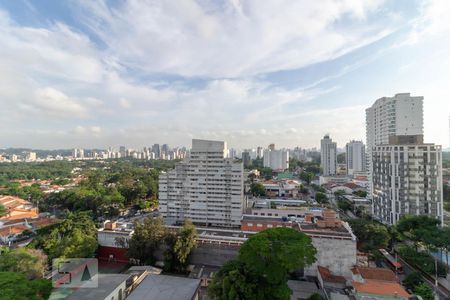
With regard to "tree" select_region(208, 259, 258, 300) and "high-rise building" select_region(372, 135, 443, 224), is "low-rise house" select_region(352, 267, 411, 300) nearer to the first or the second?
"tree" select_region(208, 259, 258, 300)

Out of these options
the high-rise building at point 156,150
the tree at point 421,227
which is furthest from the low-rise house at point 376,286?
the high-rise building at point 156,150

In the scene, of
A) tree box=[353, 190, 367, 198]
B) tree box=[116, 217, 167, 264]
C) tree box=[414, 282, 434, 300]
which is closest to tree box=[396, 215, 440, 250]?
tree box=[414, 282, 434, 300]

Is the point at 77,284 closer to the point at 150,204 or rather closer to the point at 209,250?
the point at 209,250

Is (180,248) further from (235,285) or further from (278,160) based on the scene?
(278,160)

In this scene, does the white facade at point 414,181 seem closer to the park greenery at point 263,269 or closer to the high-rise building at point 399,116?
the high-rise building at point 399,116

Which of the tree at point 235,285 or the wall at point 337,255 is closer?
the tree at point 235,285

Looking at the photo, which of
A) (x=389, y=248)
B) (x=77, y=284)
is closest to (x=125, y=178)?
(x=77, y=284)

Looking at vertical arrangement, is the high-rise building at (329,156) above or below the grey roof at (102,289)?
above
